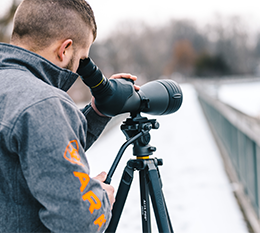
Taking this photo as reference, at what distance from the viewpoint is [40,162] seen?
1004 mm

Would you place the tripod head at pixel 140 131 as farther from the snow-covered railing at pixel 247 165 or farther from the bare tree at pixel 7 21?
the bare tree at pixel 7 21

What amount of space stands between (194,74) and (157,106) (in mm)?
58794

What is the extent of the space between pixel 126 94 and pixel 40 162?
2.32 ft

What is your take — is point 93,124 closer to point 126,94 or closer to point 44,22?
point 126,94

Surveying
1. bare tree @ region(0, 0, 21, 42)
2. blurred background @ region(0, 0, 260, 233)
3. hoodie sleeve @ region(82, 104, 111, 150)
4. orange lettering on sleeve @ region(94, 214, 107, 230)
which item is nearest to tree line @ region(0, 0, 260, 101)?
blurred background @ region(0, 0, 260, 233)

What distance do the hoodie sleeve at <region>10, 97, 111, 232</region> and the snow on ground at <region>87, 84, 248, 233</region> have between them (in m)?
2.18

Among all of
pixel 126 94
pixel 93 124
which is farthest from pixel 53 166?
pixel 93 124

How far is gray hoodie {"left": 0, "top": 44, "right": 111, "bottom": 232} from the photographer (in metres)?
1.01

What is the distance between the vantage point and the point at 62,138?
1029 millimetres

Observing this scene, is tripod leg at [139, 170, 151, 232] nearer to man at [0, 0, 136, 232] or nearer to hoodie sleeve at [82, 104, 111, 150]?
hoodie sleeve at [82, 104, 111, 150]

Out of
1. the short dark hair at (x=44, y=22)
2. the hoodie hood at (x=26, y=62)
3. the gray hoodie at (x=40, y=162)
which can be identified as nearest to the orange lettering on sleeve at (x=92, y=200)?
the gray hoodie at (x=40, y=162)

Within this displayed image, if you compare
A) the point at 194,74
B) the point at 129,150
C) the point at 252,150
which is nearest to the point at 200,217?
the point at 252,150

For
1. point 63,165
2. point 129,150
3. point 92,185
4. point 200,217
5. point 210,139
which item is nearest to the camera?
point 63,165

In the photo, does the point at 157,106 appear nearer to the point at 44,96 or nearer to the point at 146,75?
the point at 44,96
